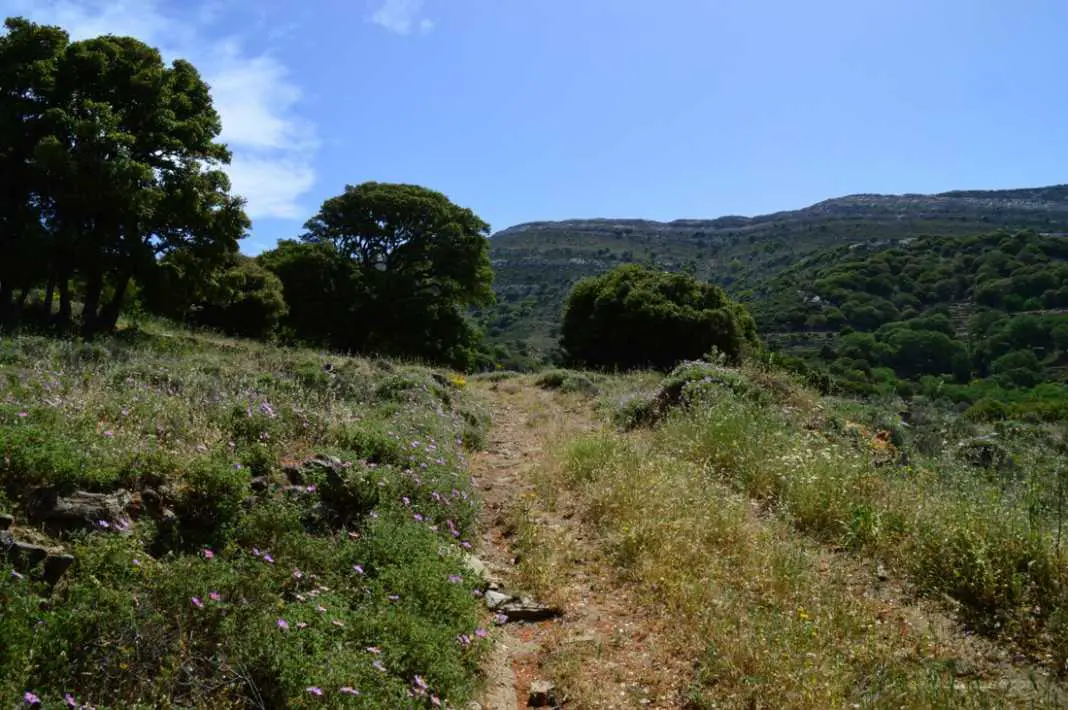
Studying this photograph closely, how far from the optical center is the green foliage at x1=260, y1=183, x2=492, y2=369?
93.1ft

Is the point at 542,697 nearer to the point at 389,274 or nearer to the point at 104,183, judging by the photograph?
the point at 104,183

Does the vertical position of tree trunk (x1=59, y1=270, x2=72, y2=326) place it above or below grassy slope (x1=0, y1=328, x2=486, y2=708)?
above

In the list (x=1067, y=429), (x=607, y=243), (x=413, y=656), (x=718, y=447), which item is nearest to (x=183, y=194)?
(x=718, y=447)

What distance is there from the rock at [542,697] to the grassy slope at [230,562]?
0.36 m

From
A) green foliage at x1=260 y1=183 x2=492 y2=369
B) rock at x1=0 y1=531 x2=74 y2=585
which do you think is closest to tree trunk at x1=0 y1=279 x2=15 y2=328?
green foliage at x1=260 y1=183 x2=492 y2=369

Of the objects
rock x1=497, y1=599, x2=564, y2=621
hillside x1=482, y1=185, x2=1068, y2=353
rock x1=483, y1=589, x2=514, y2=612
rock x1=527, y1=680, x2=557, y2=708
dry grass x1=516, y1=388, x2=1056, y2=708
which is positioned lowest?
rock x1=527, y1=680, x2=557, y2=708

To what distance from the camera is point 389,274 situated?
29641mm

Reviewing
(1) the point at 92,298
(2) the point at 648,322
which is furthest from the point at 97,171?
(2) the point at 648,322

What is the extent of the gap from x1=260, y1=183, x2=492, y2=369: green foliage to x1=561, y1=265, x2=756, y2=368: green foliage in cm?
518

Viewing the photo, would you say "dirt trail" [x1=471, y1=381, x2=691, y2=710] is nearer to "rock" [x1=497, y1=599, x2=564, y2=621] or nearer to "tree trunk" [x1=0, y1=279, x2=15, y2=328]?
"rock" [x1=497, y1=599, x2=564, y2=621]

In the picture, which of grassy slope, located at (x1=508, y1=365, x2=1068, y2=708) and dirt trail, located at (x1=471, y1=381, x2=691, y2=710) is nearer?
grassy slope, located at (x1=508, y1=365, x2=1068, y2=708)

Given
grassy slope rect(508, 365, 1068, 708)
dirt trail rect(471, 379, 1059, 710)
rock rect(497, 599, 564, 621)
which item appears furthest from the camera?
rock rect(497, 599, 564, 621)

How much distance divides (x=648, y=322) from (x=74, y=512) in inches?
954

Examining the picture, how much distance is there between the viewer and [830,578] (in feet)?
15.4
